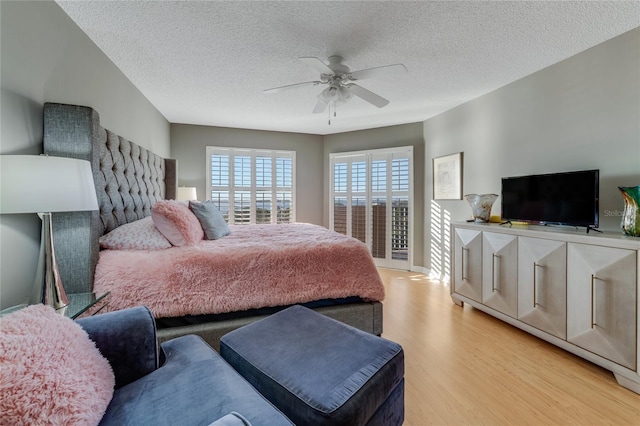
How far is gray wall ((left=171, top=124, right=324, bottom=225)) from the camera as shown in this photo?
452cm

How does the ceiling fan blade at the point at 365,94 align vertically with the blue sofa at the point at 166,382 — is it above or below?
above

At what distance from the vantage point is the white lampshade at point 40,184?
3.52 ft

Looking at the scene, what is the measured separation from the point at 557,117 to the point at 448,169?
1.44 m

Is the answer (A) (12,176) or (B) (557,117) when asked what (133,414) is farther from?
(B) (557,117)

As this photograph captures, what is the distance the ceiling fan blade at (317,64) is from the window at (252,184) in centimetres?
290

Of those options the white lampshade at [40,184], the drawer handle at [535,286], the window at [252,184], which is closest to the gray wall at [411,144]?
the window at [252,184]

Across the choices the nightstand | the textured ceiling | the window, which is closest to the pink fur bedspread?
the nightstand

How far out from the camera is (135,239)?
1937mm

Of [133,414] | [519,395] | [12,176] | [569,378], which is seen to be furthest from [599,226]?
[12,176]

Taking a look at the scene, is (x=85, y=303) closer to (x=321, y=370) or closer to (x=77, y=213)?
(x=77, y=213)

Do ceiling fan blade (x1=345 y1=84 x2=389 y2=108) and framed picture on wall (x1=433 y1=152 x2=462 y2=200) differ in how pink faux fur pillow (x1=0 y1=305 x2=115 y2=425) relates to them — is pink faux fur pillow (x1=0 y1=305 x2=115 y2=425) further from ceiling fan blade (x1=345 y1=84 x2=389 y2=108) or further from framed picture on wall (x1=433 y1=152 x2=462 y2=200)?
framed picture on wall (x1=433 y1=152 x2=462 y2=200)

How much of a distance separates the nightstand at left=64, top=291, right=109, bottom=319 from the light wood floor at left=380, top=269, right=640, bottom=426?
173 centimetres

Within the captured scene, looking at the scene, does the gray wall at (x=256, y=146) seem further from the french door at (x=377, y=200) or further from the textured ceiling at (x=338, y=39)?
the textured ceiling at (x=338, y=39)

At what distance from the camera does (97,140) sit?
1699 millimetres
